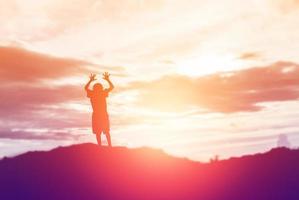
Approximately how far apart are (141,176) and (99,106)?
13.5 ft

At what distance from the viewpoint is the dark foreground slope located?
23422 millimetres

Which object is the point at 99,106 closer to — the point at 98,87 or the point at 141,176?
the point at 98,87

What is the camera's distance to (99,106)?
25812 millimetres

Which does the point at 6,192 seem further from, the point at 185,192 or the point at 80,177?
the point at 185,192

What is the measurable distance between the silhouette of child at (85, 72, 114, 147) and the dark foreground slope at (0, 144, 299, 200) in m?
1.17

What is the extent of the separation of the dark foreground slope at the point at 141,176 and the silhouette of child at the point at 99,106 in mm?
1174

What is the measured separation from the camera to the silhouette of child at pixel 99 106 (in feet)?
83.5

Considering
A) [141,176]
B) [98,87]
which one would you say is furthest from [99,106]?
[141,176]

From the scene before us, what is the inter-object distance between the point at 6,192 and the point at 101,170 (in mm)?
4484

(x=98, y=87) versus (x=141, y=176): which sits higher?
(x=98, y=87)

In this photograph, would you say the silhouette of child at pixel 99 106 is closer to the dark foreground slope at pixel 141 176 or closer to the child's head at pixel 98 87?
the child's head at pixel 98 87

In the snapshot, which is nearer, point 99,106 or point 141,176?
point 141,176

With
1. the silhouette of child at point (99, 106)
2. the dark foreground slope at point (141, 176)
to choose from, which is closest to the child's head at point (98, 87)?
the silhouette of child at point (99, 106)

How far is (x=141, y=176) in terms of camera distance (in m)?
24.4
